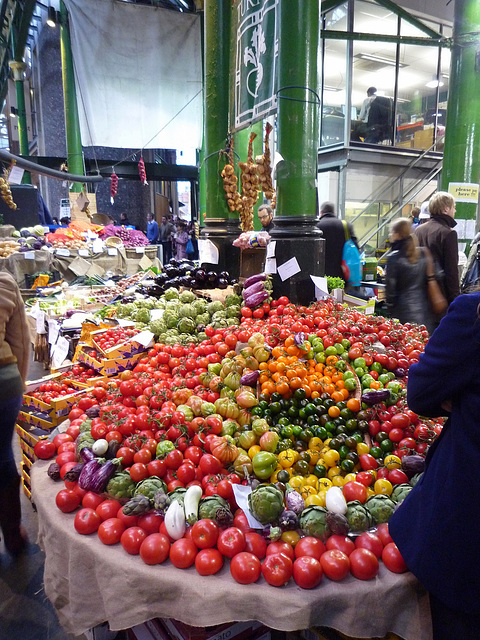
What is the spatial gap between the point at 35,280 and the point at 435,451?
27.2 ft

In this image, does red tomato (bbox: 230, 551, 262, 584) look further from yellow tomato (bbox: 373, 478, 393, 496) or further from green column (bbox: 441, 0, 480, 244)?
green column (bbox: 441, 0, 480, 244)

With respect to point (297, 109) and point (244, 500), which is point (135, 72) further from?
point (244, 500)

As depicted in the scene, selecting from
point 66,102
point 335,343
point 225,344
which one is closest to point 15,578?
point 225,344

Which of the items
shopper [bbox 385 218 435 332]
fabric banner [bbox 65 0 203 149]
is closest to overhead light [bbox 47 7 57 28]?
fabric banner [bbox 65 0 203 149]

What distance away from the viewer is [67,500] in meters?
1.97

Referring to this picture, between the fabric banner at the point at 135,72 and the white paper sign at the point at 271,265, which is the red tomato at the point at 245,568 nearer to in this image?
the white paper sign at the point at 271,265

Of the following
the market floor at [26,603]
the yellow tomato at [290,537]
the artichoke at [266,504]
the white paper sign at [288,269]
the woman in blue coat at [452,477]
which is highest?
the white paper sign at [288,269]

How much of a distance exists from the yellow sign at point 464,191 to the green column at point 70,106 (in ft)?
34.0

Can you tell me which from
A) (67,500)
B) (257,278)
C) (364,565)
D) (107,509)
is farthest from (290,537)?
(257,278)

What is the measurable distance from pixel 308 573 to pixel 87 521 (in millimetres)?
947

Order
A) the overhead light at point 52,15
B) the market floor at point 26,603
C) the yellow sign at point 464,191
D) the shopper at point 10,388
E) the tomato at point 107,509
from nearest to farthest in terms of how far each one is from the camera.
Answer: the tomato at point 107,509
the market floor at point 26,603
the shopper at point 10,388
the yellow sign at point 464,191
the overhead light at point 52,15

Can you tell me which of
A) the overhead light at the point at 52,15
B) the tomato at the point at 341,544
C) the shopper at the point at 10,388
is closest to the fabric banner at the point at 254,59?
the shopper at the point at 10,388

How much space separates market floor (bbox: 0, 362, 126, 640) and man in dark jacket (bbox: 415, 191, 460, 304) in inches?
159

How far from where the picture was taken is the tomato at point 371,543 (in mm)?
1676
